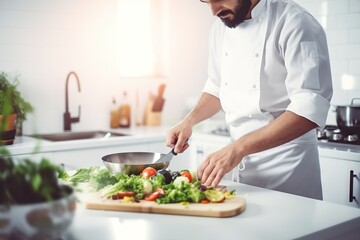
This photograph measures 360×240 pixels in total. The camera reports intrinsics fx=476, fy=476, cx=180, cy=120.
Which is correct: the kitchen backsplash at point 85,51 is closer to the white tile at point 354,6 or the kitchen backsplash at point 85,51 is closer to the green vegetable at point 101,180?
the white tile at point 354,6

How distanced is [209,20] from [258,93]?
8.04 ft

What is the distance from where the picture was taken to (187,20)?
4273mm

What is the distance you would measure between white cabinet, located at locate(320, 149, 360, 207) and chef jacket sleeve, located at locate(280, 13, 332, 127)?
878mm

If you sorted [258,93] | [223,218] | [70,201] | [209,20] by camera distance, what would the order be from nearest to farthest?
1. [70,201]
2. [223,218]
3. [258,93]
4. [209,20]

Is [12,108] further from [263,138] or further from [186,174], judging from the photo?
[263,138]

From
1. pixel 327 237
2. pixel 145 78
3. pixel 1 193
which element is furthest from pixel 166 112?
pixel 1 193

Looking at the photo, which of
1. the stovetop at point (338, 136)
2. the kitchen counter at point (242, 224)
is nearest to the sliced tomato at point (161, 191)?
the kitchen counter at point (242, 224)

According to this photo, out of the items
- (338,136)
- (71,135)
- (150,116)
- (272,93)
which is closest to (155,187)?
(272,93)

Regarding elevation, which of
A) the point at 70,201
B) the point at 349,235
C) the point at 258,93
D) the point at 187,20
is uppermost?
the point at 187,20

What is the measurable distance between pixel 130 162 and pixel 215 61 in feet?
2.49

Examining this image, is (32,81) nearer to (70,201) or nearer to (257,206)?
(257,206)

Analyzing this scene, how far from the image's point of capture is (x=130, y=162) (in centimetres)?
208

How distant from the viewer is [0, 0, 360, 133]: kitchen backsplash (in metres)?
3.38

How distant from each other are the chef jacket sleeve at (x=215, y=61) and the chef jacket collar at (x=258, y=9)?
32cm
